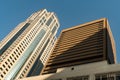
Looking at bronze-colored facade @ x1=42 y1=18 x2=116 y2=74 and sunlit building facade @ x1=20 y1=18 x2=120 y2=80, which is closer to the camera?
sunlit building facade @ x1=20 y1=18 x2=120 y2=80

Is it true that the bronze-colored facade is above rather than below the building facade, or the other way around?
Answer: above

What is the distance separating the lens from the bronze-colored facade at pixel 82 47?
101312mm

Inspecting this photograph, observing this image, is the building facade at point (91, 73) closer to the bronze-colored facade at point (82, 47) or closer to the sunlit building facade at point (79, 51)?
the sunlit building facade at point (79, 51)

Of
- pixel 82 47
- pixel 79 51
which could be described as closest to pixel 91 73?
pixel 79 51

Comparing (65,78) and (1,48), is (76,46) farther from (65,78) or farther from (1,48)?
(1,48)

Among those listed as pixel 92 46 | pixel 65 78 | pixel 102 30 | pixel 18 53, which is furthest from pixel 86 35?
pixel 65 78

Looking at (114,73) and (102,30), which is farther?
(102,30)

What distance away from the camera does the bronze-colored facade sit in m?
101

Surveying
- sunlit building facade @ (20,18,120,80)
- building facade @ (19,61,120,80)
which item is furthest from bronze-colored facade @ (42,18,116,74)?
building facade @ (19,61,120,80)

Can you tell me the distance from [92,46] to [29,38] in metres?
93.0

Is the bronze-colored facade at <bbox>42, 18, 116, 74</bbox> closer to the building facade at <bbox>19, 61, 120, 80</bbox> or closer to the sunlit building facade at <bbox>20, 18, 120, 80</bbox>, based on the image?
the sunlit building facade at <bbox>20, 18, 120, 80</bbox>

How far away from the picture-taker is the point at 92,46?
108 meters

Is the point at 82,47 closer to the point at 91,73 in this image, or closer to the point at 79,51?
the point at 79,51

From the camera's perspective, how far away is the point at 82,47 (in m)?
113
